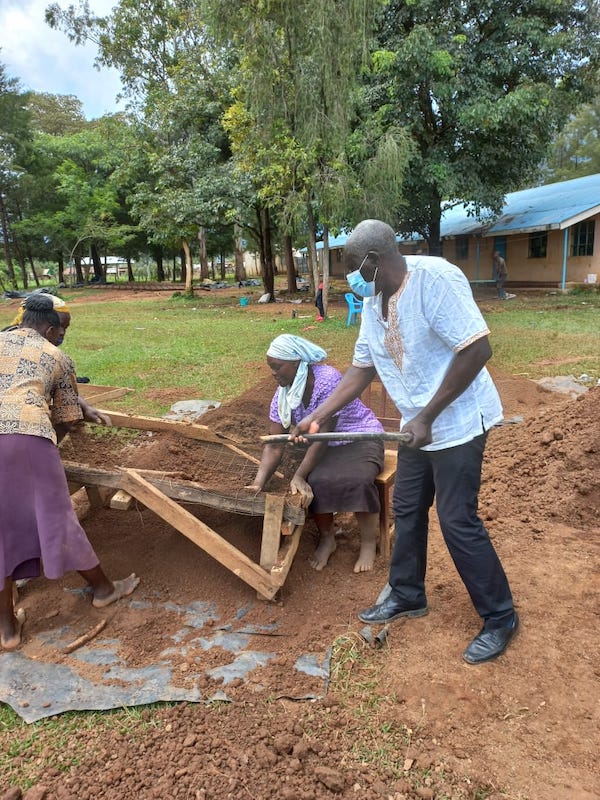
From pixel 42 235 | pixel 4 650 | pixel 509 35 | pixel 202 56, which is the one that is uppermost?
pixel 202 56

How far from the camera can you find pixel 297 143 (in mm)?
11969

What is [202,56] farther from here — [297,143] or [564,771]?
[564,771]

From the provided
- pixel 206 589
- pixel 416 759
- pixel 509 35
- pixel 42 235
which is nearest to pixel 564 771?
pixel 416 759

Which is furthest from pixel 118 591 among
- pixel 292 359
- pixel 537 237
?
pixel 537 237

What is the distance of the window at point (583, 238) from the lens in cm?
1803

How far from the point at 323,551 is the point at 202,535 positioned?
74 centimetres

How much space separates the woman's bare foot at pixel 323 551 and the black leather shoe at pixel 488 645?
0.99 m

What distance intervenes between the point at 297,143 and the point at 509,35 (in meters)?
7.52

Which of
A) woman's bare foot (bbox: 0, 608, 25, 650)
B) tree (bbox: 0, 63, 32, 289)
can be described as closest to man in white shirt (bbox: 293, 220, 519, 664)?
woman's bare foot (bbox: 0, 608, 25, 650)

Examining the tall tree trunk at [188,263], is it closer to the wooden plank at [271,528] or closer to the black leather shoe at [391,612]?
the wooden plank at [271,528]

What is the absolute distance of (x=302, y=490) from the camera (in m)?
3.04

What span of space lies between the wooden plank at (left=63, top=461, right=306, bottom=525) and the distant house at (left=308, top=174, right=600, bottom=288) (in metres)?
→ 14.6

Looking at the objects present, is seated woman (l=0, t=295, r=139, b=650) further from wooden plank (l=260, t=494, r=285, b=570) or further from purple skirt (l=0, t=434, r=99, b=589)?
wooden plank (l=260, t=494, r=285, b=570)

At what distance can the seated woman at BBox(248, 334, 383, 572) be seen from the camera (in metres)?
3.06
